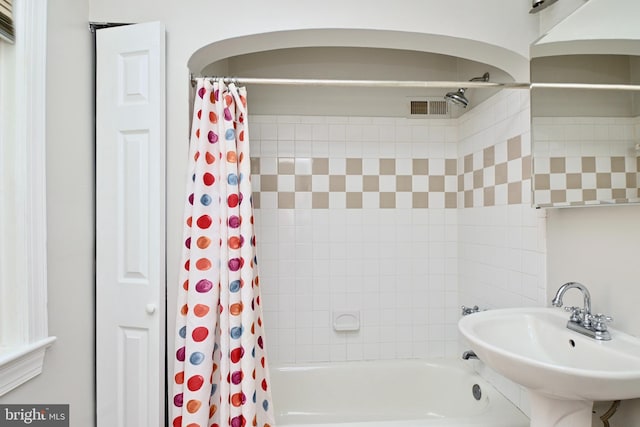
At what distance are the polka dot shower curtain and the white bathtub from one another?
70cm

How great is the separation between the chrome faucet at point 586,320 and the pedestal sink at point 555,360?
0.02 m

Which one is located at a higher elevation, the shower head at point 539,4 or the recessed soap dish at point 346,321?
the shower head at point 539,4

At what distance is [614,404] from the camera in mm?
1336

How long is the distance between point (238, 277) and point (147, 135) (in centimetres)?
71

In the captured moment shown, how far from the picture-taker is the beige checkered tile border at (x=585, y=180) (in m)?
1.22

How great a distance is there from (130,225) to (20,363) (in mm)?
591

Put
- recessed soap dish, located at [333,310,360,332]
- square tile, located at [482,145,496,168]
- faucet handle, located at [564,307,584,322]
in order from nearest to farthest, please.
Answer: faucet handle, located at [564,307,584,322], square tile, located at [482,145,496,168], recessed soap dish, located at [333,310,360,332]

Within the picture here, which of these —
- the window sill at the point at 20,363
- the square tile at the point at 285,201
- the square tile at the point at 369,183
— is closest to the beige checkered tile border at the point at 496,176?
the square tile at the point at 369,183

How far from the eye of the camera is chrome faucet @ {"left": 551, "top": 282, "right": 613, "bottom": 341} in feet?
4.10

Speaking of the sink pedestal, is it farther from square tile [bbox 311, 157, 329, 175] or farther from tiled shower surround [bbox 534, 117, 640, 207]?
square tile [bbox 311, 157, 329, 175]

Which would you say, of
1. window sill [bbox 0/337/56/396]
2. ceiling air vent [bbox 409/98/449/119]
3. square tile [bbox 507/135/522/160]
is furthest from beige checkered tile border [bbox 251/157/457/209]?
window sill [bbox 0/337/56/396]

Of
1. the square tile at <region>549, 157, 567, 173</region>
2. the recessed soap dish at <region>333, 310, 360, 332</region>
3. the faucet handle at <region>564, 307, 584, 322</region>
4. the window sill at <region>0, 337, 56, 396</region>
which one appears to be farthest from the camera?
the recessed soap dish at <region>333, 310, 360, 332</region>

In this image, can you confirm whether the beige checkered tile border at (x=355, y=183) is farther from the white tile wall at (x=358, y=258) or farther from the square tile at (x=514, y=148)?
the square tile at (x=514, y=148)

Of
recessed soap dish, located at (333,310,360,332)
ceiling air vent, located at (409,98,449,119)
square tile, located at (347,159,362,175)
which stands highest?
ceiling air vent, located at (409,98,449,119)
